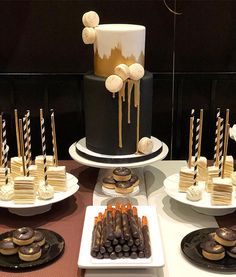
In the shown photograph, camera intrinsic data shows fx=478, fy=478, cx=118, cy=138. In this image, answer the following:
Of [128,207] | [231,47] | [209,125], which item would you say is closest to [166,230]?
[128,207]

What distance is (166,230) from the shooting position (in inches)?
61.1

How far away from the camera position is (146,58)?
2.17 metres

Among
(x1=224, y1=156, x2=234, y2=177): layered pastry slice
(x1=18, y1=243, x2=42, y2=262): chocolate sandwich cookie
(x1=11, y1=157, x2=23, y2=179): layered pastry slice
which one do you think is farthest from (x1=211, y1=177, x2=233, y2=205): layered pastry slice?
(x1=11, y1=157, x2=23, y2=179): layered pastry slice

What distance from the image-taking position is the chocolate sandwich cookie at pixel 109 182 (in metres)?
1.80

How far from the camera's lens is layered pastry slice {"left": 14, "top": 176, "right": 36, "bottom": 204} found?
156 centimetres

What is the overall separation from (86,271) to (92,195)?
504 mm

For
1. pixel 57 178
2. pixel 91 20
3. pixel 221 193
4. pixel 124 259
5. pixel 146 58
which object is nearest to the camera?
pixel 124 259

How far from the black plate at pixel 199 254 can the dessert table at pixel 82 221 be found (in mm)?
20

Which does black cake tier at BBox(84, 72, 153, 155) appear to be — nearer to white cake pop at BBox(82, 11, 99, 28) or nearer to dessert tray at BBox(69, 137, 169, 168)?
dessert tray at BBox(69, 137, 169, 168)

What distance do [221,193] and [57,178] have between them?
1.84ft

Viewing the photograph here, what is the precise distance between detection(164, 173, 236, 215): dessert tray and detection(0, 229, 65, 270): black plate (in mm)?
431

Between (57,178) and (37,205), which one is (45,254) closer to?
(37,205)

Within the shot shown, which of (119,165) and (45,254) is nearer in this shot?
(45,254)

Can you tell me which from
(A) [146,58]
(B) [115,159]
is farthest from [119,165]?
(A) [146,58]
